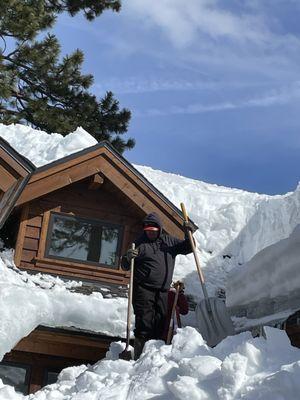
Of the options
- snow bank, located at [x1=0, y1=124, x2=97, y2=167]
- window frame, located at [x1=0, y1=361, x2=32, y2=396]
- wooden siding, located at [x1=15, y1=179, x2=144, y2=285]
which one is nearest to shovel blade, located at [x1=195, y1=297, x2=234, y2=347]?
window frame, located at [x1=0, y1=361, x2=32, y2=396]

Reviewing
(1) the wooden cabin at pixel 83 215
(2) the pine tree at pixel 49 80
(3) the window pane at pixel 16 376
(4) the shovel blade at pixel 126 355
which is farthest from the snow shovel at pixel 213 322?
(2) the pine tree at pixel 49 80

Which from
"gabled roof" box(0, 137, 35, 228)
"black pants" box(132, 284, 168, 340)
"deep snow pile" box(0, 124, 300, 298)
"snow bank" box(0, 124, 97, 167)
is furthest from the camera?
"snow bank" box(0, 124, 97, 167)

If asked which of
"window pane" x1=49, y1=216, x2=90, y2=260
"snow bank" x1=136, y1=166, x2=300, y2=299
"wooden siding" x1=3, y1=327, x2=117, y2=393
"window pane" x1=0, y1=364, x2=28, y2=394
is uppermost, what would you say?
"snow bank" x1=136, y1=166, x2=300, y2=299

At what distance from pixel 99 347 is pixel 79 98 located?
13672 mm

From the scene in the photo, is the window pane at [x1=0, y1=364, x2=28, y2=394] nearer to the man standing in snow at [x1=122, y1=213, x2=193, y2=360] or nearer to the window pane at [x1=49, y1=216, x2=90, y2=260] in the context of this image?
the window pane at [x1=49, y1=216, x2=90, y2=260]

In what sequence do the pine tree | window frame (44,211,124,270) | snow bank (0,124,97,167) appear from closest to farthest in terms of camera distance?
1. window frame (44,211,124,270)
2. snow bank (0,124,97,167)
3. the pine tree

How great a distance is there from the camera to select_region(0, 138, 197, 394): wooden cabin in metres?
9.08

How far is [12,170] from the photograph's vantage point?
8234 mm

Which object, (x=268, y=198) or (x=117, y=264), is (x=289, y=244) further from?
(x=268, y=198)

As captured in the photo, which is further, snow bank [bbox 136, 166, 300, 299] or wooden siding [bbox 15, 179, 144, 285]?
snow bank [bbox 136, 166, 300, 299]

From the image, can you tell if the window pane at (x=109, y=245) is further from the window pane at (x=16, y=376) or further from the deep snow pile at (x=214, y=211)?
the window pane at (x=16, y=376)

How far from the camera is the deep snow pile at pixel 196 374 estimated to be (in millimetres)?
3451

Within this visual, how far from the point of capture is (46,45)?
19453 mm

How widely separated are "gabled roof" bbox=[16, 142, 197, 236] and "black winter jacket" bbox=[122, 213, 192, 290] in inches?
117
